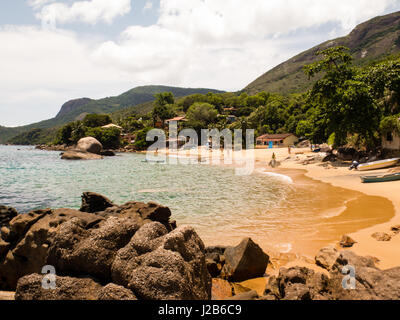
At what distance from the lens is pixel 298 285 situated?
4.90 metres

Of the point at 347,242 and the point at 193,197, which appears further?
the point at 193,197

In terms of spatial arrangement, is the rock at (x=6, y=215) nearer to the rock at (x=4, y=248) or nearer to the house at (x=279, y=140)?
the rock at (x=4, y=248)

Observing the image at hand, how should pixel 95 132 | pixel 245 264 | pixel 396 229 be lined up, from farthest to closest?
pixel 95 132
pixel 396 229
pixel 245 264

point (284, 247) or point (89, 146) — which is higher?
point (89, 146)

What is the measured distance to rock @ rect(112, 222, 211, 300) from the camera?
164 inches

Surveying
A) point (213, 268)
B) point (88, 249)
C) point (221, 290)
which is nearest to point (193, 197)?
point (213, 268)

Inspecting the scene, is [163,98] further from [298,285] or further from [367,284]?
[367,284]

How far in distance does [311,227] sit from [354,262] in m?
6.23

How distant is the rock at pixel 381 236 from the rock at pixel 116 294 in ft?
28.5

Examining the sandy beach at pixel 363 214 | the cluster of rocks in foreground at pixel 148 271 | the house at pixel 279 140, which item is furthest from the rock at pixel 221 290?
the house at pixel 279 140

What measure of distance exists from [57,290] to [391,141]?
32.6 metres

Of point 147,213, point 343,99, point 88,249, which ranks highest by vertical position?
point 343,99

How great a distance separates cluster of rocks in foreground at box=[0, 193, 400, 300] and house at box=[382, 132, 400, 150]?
26786 mm
